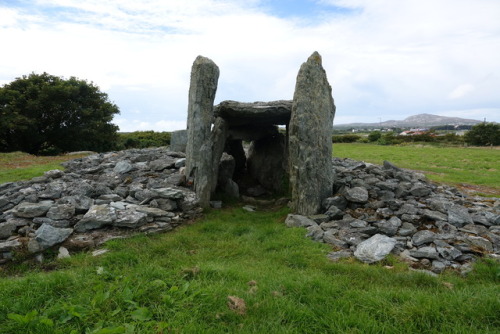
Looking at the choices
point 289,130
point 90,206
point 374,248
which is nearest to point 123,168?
point 90,206

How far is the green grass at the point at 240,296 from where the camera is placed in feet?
13.6

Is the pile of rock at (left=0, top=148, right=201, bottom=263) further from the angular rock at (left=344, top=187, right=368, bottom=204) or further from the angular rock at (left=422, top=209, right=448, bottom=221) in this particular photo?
the angular rock at (left=422, top=209, right=448, bottom=221)

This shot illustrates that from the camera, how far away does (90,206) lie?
840cm

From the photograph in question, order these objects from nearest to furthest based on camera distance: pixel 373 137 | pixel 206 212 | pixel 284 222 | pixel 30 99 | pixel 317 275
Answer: pixel 317 275 < pixel 284 222 < pixel 206 212 < pixel 30 99 < pixel 373 137

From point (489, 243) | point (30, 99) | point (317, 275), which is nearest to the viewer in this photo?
point (317, 275)

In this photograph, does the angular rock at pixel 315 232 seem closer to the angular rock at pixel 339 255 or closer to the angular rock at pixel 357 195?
the angular rock at pixel 339 255

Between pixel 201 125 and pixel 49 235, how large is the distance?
4.91m

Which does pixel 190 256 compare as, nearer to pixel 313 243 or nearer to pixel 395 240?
pixel 313 243

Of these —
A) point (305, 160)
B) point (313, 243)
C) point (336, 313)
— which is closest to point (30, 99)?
point (305, 160)

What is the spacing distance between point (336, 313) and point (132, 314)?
2632mm

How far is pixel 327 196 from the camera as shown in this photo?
9.55 metres

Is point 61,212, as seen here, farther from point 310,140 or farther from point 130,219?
point 310,140

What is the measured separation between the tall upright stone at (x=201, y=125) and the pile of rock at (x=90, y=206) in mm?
432

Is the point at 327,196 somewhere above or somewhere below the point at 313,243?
above
